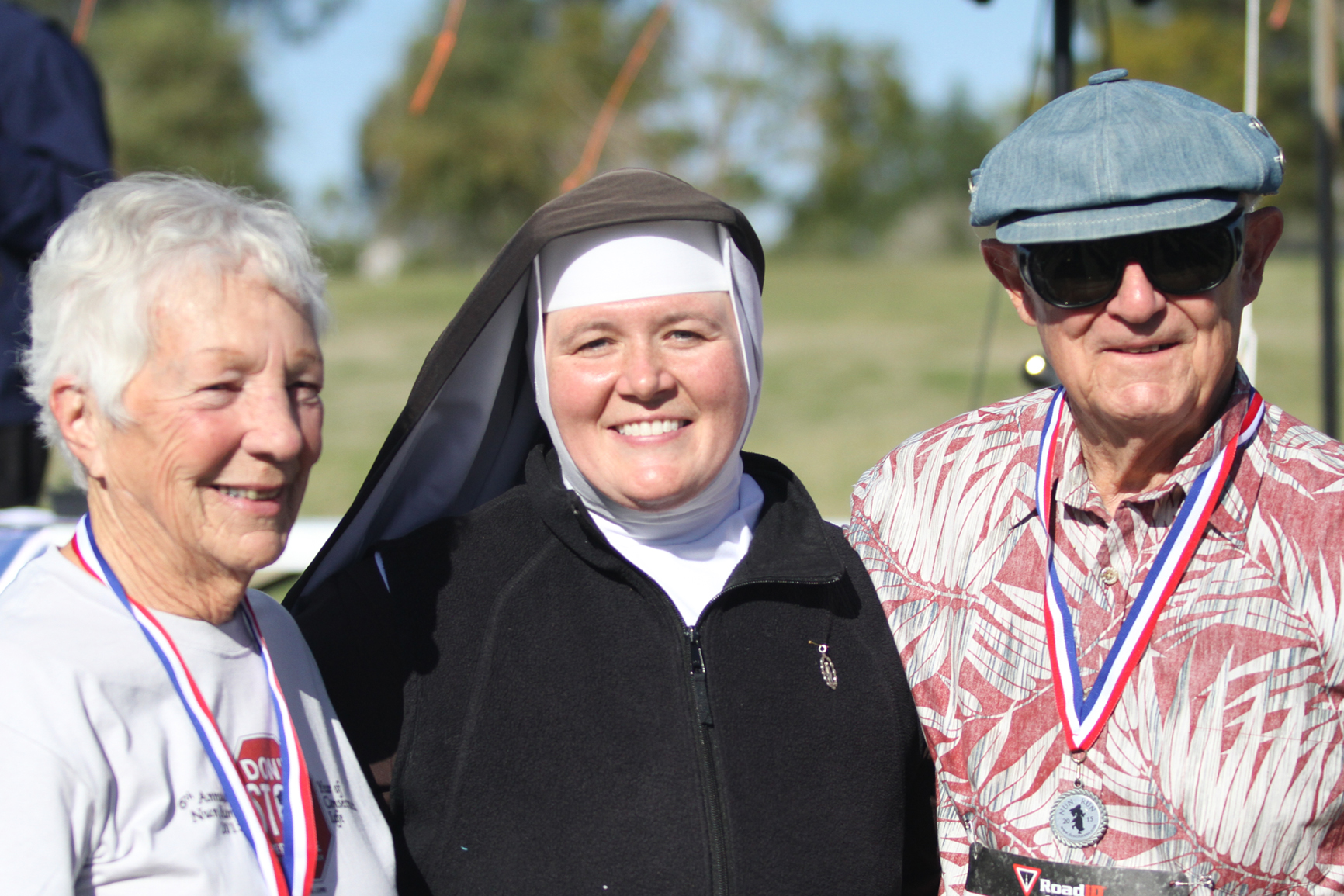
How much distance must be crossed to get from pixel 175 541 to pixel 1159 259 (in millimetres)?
1553

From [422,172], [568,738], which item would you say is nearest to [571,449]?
[568,738]

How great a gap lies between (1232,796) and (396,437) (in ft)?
5.13

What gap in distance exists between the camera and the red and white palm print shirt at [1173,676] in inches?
75.7

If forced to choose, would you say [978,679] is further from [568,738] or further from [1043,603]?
[568,738]

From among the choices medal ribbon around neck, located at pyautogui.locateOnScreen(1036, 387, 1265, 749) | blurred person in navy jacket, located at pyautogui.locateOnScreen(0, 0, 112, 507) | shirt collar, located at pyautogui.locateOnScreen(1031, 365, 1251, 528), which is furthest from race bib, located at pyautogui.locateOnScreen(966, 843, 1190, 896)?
blurred person in navy jacket, located at pyautogui.locateOnScreen(0, 0, 112, 507)

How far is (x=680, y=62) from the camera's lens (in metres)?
30.5

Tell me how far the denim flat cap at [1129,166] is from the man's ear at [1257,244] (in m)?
0.05

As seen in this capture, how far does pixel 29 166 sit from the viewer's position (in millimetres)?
4215

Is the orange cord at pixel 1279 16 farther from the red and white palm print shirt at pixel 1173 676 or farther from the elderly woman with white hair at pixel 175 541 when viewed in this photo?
the elderly woman with white hair at pixel 175 541

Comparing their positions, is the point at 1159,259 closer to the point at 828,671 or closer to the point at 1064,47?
the point at 828,671

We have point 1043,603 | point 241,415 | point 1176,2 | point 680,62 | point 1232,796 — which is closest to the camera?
point 241,415

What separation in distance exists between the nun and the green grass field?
6964 mm

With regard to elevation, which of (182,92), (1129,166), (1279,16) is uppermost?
(182,92)

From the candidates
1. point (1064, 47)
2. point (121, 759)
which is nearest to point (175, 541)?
point (121, 759)
